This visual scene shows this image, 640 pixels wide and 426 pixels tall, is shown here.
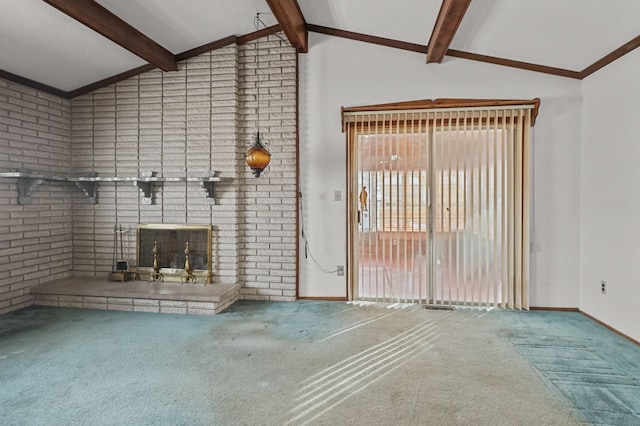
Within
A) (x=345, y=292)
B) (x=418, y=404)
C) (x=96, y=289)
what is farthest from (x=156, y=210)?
(x=418, y=404)

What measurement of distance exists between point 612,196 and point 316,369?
310 cm

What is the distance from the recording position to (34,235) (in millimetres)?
3863

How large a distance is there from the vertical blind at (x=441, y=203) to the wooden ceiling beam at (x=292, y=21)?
0.98 meters

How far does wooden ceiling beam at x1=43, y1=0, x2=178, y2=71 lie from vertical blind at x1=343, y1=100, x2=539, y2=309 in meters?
2.24

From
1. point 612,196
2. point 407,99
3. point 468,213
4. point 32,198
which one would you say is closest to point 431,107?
point 407,99

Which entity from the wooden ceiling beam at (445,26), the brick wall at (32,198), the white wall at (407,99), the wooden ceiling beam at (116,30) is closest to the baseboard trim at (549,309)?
the white wall at (407,99)

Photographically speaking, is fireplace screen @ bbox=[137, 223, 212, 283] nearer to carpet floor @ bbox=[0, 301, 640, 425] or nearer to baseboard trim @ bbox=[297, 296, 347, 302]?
carpet floor @ bbox=[0, 301, 640, 425]

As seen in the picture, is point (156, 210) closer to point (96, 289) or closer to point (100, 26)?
point (96, 289)

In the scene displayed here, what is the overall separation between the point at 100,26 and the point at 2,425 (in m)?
3.16

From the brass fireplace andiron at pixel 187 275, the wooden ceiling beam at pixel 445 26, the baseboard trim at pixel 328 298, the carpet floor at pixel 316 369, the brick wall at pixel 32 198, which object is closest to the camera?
the carpet floor at pixel 316 369

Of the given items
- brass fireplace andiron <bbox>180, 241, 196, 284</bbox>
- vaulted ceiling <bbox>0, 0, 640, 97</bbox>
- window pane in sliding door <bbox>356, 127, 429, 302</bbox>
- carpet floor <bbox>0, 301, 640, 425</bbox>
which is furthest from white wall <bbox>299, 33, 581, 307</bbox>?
brass fireplace andiron <bbox>180, 241, 196, 284</bbox>

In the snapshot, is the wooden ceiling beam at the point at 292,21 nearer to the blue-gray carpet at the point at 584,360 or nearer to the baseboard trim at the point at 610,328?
the blue-gray carpet at the point at 584,360

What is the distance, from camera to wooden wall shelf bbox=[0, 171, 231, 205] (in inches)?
145

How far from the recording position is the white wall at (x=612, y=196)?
110 inches
